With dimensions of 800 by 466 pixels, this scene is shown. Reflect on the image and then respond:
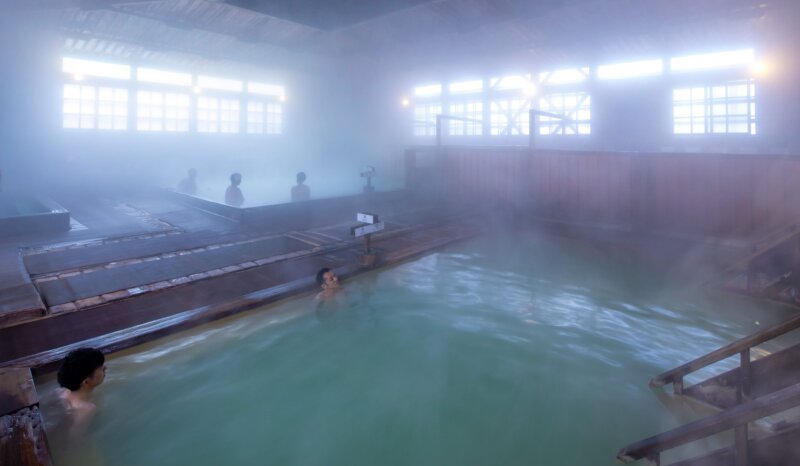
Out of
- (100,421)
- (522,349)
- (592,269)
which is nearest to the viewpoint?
(100,421)

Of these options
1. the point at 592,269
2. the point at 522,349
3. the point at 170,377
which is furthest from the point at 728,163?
the point at 170,377

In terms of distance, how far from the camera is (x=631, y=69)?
40.4ft

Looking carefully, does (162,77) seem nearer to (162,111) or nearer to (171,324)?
(162,111)

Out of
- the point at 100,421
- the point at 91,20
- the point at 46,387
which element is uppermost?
the point at 91,20

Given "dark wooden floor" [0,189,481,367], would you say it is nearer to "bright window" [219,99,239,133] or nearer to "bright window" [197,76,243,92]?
"bright window" [219,99,239,133]

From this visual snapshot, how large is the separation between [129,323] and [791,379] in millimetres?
4523

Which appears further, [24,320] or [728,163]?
[728,163]

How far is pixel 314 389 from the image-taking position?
3.20m

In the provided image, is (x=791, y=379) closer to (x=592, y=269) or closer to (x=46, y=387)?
(x=592, y=269)

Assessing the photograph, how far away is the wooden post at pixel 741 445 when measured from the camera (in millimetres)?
1530

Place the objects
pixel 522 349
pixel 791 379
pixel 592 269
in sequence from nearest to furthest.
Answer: pixel 791 379 → pixel 522 349 → pixel 592 269

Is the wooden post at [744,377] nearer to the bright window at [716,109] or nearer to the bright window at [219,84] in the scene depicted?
the bright window at [716,109]

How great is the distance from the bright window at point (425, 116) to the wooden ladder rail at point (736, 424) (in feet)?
53.0

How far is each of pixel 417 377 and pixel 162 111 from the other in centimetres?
1506
